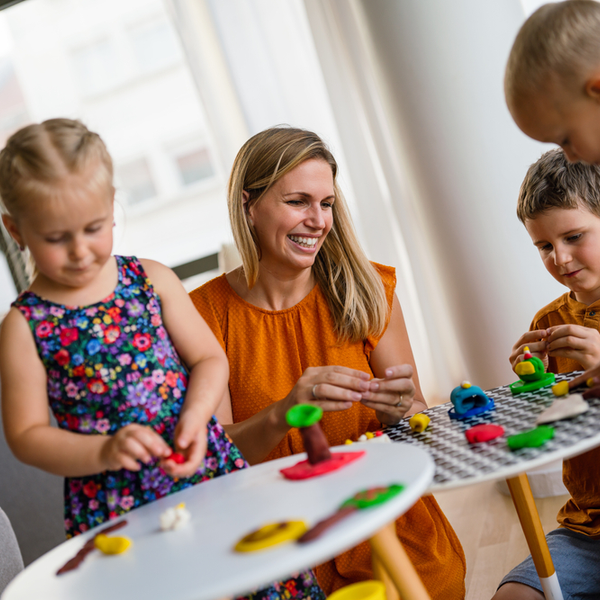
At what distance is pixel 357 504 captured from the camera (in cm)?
65

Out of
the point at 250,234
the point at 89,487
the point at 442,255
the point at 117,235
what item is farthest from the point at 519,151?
the point at 117,235

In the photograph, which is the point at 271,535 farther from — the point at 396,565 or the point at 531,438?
the point at 531,438

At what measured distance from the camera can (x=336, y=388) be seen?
1091 millimetres

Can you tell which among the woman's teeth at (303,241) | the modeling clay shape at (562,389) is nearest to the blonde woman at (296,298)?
the woman's teeth at (303,241)

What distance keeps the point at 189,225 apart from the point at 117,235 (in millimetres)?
799

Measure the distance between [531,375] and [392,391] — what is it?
0.80 ft

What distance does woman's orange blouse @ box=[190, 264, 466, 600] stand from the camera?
1.41m

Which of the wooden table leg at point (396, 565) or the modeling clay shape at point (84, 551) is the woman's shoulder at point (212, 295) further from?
the wooden table leg at point (396, 565)

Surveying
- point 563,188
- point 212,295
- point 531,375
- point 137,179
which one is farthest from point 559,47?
point 137,179

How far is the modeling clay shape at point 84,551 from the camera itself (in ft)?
2.43

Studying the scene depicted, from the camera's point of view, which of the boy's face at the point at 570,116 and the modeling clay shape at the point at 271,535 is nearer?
the modeling clay shape at the point at 271,535

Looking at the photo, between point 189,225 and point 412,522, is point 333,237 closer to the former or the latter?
point 412,522

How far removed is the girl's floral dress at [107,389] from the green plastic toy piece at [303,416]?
0.24 m

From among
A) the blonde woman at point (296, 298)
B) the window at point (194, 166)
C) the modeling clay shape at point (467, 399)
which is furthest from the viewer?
the window at point (194, 166)
